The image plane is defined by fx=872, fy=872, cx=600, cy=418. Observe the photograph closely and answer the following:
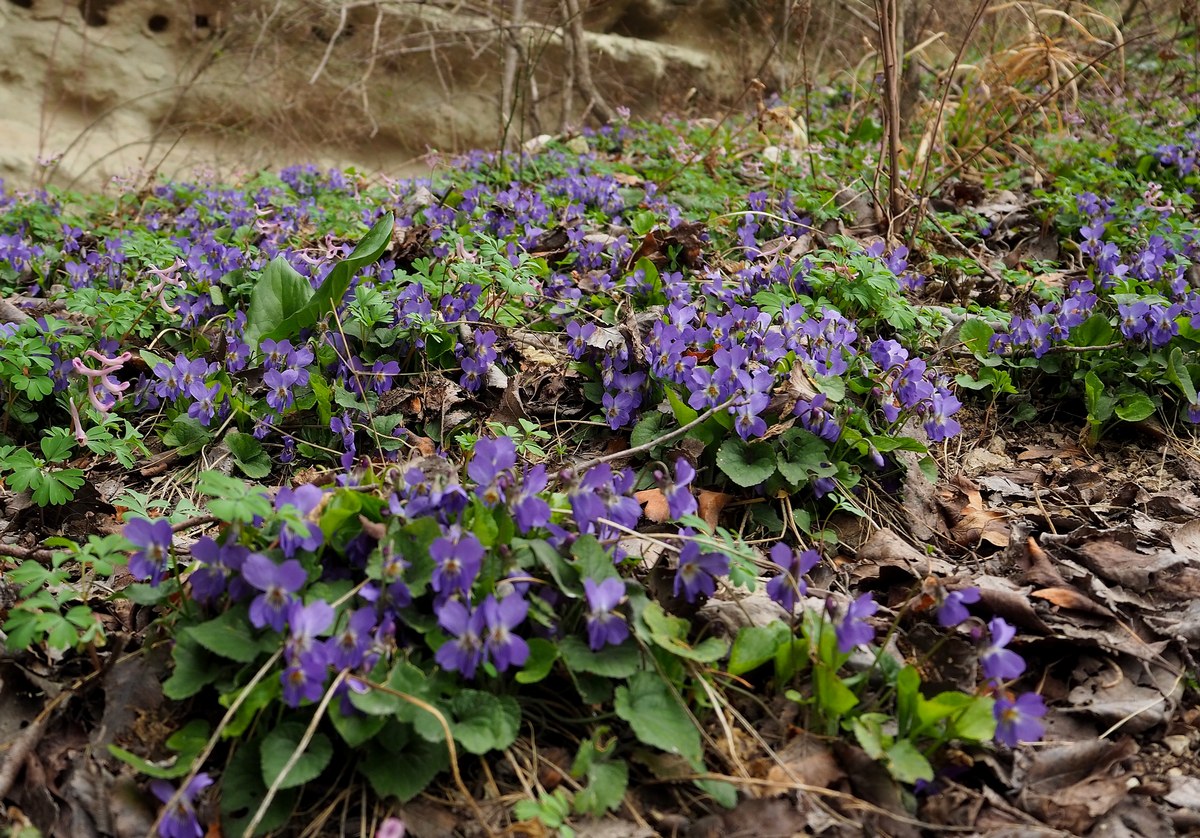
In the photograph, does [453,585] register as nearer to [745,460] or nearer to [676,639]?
[676,639]

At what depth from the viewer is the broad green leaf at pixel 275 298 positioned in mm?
2736

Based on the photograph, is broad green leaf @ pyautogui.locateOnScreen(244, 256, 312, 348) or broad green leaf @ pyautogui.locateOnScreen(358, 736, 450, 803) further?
broad green leaf @ pyautogui.locateOnScreen(244, 256, 312, 348)

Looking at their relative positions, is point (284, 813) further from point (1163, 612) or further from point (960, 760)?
point (1163, 612)

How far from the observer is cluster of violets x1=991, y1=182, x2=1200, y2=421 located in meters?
2.66

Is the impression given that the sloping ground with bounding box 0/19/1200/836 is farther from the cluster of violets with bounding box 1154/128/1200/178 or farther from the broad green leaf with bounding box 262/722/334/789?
the cluster of violets with bounding box 1154/128/1200/178

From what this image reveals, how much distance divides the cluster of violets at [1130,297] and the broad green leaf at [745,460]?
44.1 inches

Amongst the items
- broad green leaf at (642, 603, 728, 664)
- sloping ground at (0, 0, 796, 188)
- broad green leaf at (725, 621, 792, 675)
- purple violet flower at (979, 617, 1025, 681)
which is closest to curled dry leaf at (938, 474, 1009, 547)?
purple violet flower at (979, 617, 1025, 681)

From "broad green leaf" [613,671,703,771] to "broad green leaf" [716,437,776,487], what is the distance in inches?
28.0

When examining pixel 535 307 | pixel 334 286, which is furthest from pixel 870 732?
pixel 535 307

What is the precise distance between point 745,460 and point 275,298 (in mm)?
1599

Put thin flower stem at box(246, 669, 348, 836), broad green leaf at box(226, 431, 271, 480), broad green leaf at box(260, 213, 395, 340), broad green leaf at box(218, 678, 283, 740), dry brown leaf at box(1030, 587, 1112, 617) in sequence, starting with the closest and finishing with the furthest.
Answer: thin flower stem at box(246, 669, 348, 836) → broad green leaf at box(218, 678, 283, 740) → dry brown leaf at box(1030, 587, 1112, 617) → broad green leaf at box(226, 431, 271, 480) → broad green leaf at box(260, 213, 395, 340)

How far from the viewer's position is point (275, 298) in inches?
110

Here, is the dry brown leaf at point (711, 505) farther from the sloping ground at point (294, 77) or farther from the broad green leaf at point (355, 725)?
the sloping ground at point (294, 77)

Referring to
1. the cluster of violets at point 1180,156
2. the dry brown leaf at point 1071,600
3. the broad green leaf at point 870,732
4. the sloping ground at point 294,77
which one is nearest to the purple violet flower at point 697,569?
the broad green leaf at point 870,732
